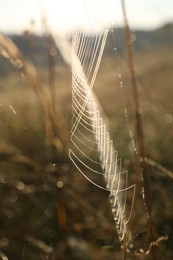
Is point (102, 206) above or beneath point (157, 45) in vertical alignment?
beneath

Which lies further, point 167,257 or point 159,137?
point 159,137

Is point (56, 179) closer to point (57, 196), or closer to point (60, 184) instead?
point (60, 184)

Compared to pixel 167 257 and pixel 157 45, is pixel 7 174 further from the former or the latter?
pixel 157 45

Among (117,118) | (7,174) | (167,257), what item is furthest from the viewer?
(117,118)

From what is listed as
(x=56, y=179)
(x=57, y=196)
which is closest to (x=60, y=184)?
(x=56, y=179)

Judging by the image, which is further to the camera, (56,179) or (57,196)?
(57,196)

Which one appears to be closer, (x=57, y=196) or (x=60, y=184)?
Result: (x=60, y=184)

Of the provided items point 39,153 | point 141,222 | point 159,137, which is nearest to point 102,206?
point 141,222

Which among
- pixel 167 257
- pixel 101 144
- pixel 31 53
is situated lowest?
pixel 167 257

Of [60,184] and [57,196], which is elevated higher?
[60,184]

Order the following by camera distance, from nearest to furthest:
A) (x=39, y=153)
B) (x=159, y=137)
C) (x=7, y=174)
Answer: (x=7, y=174)
(x=39, y=153)
(x=159, y=137)
